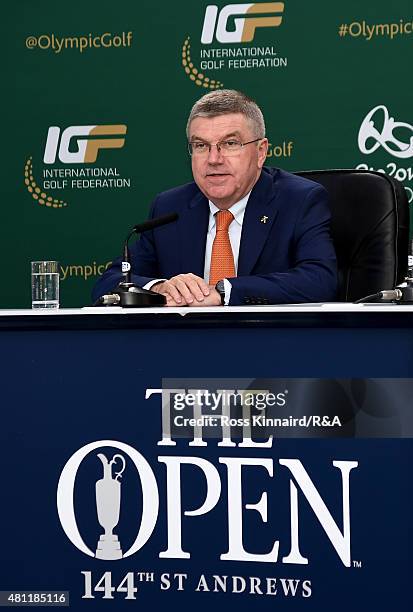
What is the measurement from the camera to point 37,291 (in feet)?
8.91

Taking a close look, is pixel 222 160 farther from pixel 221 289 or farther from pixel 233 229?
pixel 221 289

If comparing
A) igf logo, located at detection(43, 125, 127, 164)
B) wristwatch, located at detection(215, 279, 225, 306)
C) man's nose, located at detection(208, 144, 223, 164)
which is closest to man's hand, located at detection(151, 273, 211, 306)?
wristwatch, located at detection(215, 279, 225, 306)

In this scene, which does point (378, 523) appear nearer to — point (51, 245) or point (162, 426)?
point (162, 426)

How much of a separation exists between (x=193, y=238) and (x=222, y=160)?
0.26 m

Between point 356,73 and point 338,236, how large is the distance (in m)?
1.60

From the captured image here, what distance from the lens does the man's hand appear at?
100 inches

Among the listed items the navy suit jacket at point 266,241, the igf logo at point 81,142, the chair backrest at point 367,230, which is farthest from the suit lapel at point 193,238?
the igf logo at point 81,142

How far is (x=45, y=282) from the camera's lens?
2.72 meters

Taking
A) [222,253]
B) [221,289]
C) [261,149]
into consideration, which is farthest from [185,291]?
[261,149]

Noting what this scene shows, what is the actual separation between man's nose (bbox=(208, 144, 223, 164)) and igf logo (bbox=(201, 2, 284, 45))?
1674mm

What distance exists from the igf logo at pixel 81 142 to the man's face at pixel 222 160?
1700 millimetres

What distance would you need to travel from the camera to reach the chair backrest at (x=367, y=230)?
9.72ft

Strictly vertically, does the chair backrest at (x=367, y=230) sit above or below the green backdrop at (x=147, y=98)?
below
